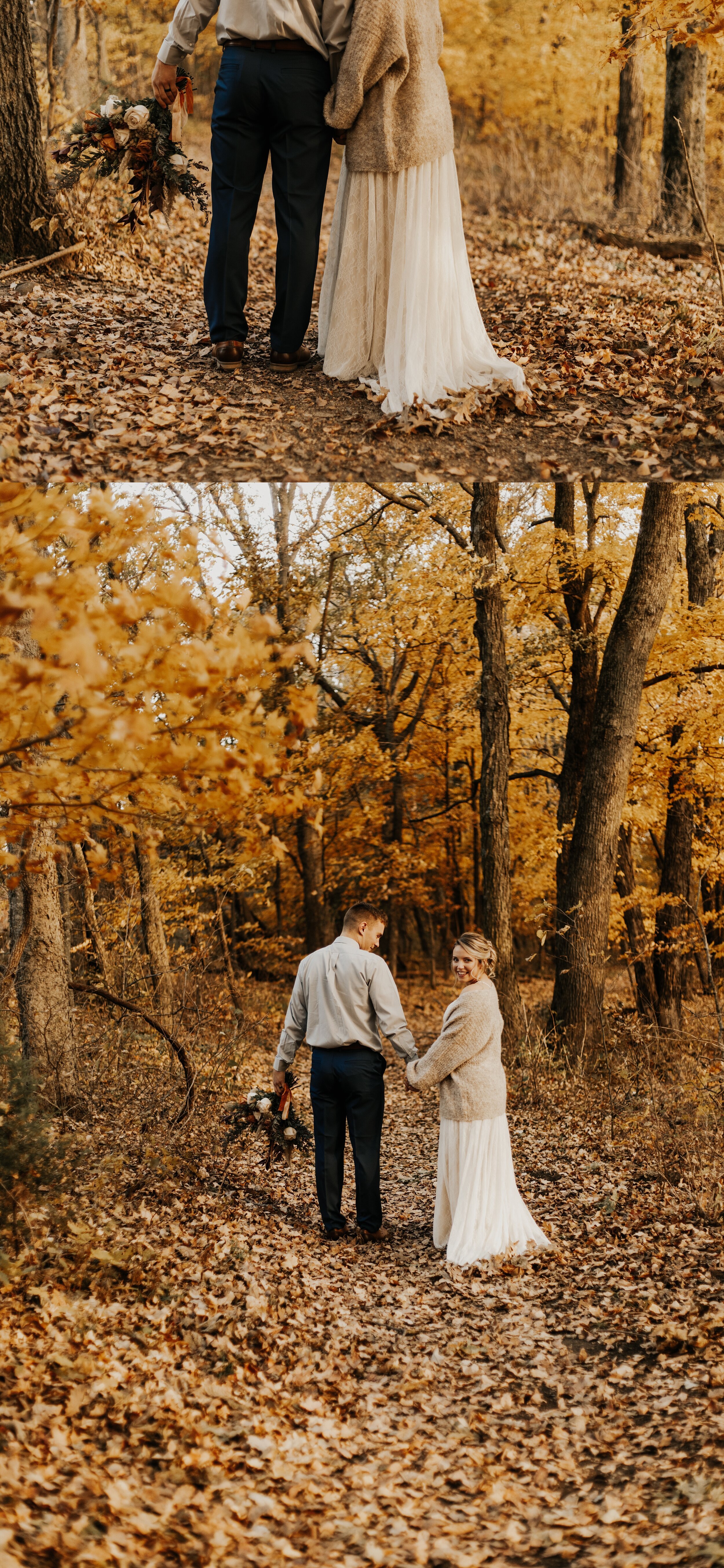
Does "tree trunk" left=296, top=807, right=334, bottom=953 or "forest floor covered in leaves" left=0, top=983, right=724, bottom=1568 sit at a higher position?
"forest floor covered in leaves" left=0, top=983, right=724, bottom=1568

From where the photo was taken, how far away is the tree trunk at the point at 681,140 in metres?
13.6

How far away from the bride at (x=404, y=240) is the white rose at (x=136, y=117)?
1.47 metres

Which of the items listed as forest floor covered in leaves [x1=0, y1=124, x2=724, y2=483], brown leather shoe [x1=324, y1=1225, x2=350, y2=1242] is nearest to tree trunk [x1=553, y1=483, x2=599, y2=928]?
forest floor covered in leaves [x1=0, y1=124, x2=724, y2=483]

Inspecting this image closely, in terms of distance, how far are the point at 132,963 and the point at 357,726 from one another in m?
8.23

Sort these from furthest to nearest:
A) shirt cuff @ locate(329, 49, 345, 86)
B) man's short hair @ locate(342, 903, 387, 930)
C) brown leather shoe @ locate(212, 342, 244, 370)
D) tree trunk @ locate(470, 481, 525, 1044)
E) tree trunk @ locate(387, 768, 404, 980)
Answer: tree trunk @ locate(387, 768, 404, 980) < tree trunk @ locate(470, 481, 525, 1044) < brown leather shoe @ locate(212, 342, 244, 370) < shirt cuff @ locate(329, 49, 345, 86) < man's short hair @ locate(342, 903, 387, 930)

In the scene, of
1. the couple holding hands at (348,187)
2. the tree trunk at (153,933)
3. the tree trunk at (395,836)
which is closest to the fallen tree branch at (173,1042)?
the tree trunk at (153,933)

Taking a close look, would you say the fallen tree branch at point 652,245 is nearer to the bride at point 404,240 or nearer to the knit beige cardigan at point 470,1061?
the bride at point 404,240

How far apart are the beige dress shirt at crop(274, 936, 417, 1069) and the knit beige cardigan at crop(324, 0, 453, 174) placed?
512 centimetres

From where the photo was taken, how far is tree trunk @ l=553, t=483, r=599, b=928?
11.2 meters

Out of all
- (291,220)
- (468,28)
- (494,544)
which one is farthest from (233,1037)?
(468,28)

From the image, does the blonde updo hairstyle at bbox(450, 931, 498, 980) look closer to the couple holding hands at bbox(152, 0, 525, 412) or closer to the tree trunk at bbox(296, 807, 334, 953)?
the couple holding hands at bbox(152, 0, 525, 412)

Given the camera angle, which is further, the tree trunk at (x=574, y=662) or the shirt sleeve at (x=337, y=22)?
the tree trunk at (x=574, y=662)

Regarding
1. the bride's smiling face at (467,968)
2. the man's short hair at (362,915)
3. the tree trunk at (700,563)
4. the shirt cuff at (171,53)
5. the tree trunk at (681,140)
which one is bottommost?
the bride's smiling face at (467,968)

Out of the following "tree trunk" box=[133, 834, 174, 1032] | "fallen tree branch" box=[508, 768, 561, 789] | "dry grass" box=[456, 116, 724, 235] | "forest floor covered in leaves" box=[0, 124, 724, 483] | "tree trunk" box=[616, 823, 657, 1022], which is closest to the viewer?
"forest floor covered in leaves" box=[0, 124, 724, 483]
